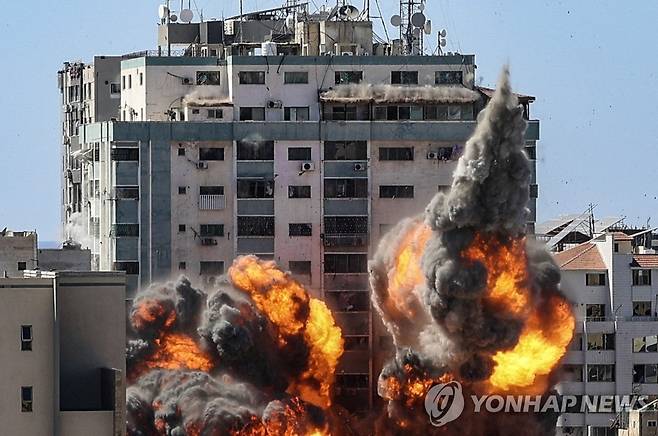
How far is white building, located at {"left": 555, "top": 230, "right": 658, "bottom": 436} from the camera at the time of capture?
129 meters

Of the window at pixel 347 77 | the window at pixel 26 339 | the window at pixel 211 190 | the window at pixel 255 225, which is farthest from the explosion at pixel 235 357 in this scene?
the window at pixel 26 339

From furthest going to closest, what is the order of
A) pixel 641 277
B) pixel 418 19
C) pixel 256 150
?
pixel 418 19 → pixel 641 277 → pixel 256 150

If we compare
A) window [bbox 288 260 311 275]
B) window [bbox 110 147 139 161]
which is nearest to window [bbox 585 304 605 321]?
window [bbox 288 260 311 275]

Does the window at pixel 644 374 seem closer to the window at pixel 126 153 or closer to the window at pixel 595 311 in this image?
the window at pixel 595 311

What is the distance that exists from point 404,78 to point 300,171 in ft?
21.1

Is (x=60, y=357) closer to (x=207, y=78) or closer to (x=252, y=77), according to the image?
(x=252, y=77)

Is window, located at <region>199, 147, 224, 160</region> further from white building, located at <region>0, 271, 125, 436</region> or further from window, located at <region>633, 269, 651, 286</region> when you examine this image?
white building, located at <region>0, 271, 125, 436</region>

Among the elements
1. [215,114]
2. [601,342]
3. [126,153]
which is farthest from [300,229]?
[601,342]

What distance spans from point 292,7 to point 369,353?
21.2 m

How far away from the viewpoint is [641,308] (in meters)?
130

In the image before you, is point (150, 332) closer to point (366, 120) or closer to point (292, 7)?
point (366, 120)

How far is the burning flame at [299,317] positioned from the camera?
119 m

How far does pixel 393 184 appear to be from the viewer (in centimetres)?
12581

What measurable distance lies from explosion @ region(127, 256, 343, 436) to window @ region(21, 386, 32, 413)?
29835 mm
